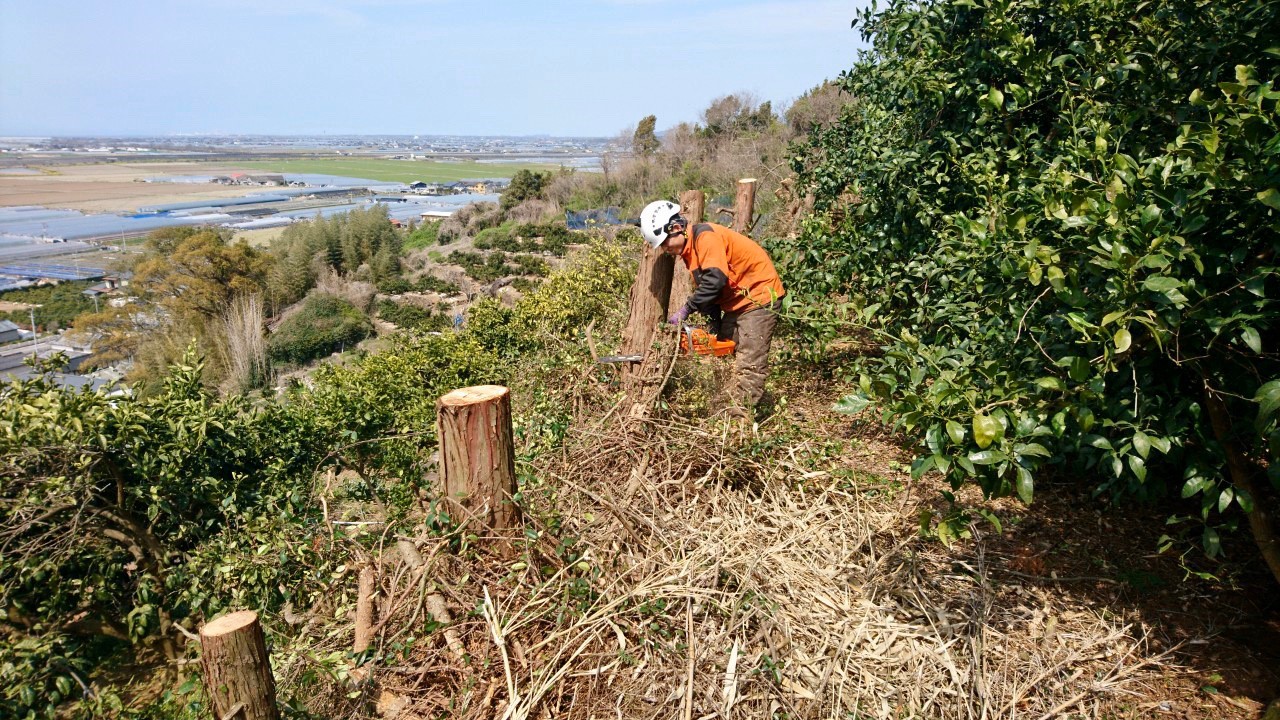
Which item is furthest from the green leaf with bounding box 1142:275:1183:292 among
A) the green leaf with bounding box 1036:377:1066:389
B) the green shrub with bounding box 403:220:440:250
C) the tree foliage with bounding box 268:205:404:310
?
the green shrub with bounding box 403:220:440:250

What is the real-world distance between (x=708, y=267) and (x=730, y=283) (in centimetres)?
32

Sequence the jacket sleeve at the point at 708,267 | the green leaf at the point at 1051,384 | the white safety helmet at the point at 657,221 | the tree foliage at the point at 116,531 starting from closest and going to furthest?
the green leaf at the point at 1051,384
the tree foliage at the point at 116,531
the white safety helmet at the point at 657,221
the jacket sleeve at the point at 708,267

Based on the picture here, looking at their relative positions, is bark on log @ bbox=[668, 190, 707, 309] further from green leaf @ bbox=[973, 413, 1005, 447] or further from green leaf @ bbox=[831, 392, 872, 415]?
green leaf @ bbox=[973, 413, 1005, 447]

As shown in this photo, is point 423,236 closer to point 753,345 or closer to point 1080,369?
point 753,345

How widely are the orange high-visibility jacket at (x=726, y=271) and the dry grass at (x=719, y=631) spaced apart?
1.88 meters

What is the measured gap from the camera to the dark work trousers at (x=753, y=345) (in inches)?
202

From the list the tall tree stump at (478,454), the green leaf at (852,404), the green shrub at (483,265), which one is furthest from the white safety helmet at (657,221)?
the green shrub at (483,265)

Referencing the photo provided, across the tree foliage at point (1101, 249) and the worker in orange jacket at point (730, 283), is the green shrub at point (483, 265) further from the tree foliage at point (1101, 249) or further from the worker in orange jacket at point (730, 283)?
the tree foliage at point (1101, 249)

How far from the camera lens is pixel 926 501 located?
4.01 meters

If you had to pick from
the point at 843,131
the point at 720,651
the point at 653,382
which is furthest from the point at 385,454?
the point at 843,131

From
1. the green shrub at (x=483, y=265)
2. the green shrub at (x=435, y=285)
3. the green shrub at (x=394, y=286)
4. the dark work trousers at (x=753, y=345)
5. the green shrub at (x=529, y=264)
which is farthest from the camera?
the green shrub at (x=394, y=286)

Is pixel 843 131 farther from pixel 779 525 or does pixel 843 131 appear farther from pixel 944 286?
pixel 779 525

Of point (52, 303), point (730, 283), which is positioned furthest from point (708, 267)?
point (52, 303)

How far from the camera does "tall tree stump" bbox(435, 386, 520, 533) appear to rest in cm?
270
